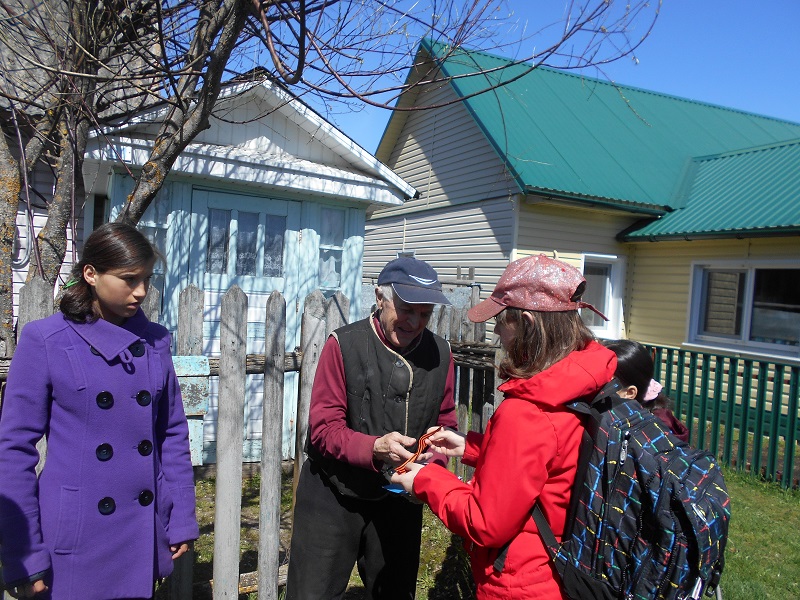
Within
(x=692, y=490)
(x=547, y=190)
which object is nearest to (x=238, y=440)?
(x=692, y=490)

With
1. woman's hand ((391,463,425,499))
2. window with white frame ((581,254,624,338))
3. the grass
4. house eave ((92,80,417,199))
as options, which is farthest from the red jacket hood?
window with white frame ((581,254,624,338))

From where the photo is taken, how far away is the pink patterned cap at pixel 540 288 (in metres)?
1.77

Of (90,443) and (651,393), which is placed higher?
(651,393)

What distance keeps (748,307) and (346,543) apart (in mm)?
9432

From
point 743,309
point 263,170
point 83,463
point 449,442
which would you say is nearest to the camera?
point 83,463

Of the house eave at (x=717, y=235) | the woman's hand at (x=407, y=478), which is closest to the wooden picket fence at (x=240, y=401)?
the woman's hand at (x=407, y=478)

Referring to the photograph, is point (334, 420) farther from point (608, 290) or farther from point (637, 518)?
point (608, 290)

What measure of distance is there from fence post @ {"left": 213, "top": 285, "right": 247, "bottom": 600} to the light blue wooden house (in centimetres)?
225

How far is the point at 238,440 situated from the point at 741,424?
19.5 ft

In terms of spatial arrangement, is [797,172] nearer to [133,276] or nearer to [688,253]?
[688,253]

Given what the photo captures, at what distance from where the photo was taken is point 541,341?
5.80ft

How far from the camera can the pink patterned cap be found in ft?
5.82

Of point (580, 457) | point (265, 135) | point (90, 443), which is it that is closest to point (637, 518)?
point (580, 457)

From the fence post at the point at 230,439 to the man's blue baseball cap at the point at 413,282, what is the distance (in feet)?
2.45
